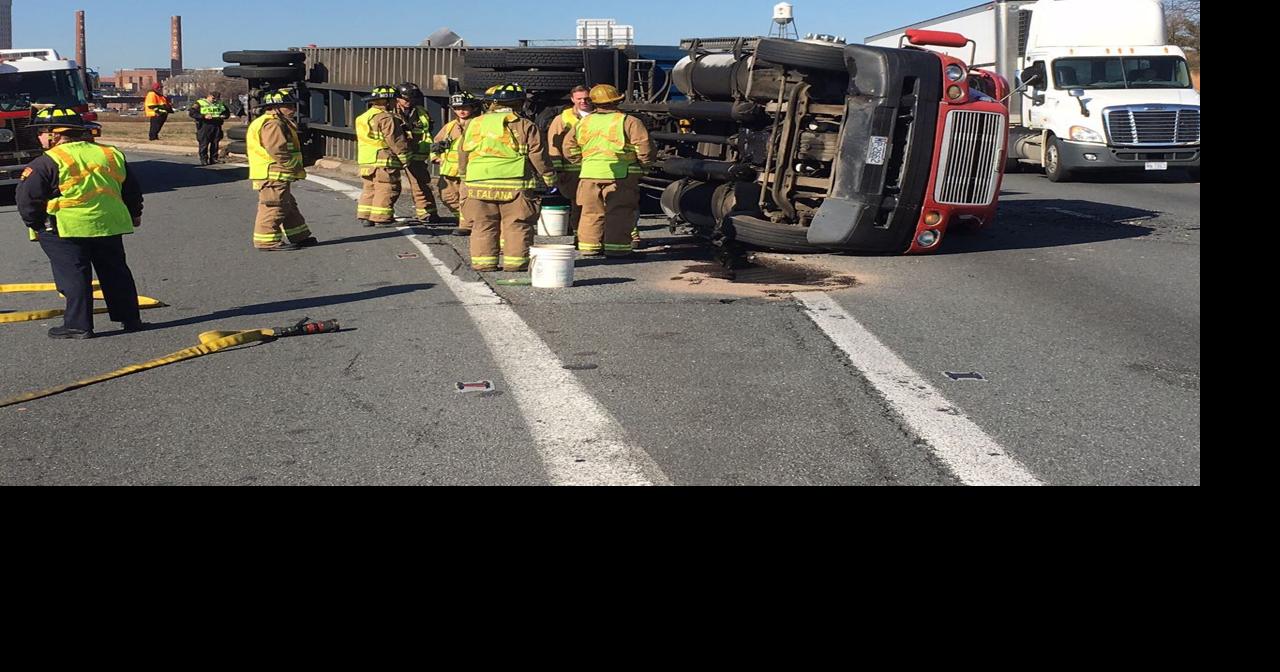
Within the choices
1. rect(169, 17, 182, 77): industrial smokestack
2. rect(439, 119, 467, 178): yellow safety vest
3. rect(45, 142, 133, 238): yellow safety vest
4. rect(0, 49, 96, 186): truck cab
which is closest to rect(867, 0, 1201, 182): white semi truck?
rect(439, 119, 467, 178): yellow safety vest

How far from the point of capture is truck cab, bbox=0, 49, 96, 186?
68.4 feet

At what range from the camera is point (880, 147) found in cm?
1140

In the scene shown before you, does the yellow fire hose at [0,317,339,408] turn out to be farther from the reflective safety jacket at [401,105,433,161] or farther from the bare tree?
A: the bare tree

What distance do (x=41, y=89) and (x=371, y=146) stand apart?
959cm

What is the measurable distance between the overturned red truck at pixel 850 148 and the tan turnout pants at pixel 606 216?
2.65ft

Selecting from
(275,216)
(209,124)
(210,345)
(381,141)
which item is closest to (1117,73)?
(381,141)

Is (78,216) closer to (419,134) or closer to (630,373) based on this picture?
(630,373)

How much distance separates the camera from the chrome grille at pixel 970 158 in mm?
11750

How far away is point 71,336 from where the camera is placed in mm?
8836

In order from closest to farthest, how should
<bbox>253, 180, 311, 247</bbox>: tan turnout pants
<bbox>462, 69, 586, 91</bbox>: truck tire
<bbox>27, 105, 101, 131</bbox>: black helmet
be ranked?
<bbox>27, 105, 101, 131</bbox>: black helmet
<bbox>253, 180, 311, 247</bbox>: tan turnout pants
<bbox>462, 69, 586, 91</bbox>: truck tire

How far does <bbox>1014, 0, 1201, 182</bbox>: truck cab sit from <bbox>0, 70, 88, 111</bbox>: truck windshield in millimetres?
15102

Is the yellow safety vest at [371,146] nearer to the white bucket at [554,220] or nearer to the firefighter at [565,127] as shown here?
the white bucket at [554,220]

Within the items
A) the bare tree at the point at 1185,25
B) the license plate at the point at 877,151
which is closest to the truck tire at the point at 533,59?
the license plate at the point at 877,151
